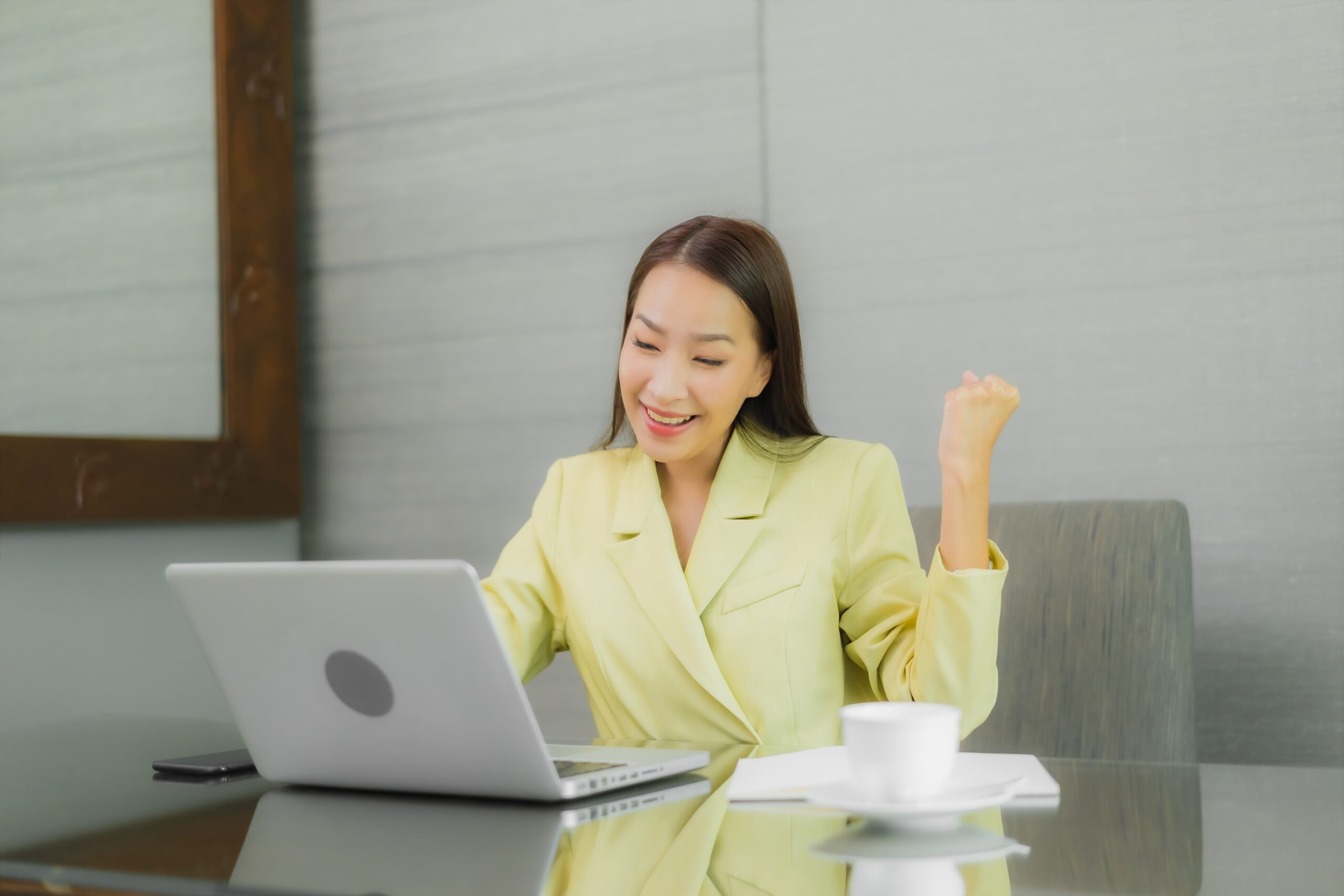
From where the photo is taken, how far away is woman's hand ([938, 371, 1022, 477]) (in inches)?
51.9

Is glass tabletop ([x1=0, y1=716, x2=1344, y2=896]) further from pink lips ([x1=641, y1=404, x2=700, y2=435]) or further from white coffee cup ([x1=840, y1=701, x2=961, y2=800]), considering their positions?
pink lips ([x1=641, y1=404, x2=700, y2=435])

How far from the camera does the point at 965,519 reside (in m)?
1.29

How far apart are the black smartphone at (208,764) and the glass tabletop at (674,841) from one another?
0.05 meters

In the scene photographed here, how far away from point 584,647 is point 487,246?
1.51 meters

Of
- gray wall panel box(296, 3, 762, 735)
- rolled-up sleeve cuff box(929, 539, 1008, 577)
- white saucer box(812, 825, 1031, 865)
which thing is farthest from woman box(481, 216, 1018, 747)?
gray wall panel box(296, 3, 762, 735)

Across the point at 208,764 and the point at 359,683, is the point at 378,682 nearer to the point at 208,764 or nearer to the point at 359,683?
the point at 359,683

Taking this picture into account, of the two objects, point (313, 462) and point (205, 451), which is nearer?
point (205, 451)

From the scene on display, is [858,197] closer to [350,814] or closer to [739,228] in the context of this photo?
[739,228]

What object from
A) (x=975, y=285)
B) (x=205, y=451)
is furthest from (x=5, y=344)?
(x=975, y=285)

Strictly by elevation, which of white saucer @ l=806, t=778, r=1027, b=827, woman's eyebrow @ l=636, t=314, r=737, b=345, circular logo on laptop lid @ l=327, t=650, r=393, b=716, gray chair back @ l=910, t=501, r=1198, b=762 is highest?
woman's eyebrow @ l=636, t=314, r=737, b=345

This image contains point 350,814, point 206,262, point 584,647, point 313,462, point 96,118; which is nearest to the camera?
point 350,814

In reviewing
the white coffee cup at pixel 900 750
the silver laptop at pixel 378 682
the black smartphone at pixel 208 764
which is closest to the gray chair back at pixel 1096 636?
the silver laptop at pixel 378 682

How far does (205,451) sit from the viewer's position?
111 inches

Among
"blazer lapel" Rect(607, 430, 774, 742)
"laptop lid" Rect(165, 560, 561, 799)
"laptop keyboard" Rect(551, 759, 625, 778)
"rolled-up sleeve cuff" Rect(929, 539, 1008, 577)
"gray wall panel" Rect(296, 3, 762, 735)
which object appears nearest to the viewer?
"laptop lid" Rect(165, 560, 561, 799)
